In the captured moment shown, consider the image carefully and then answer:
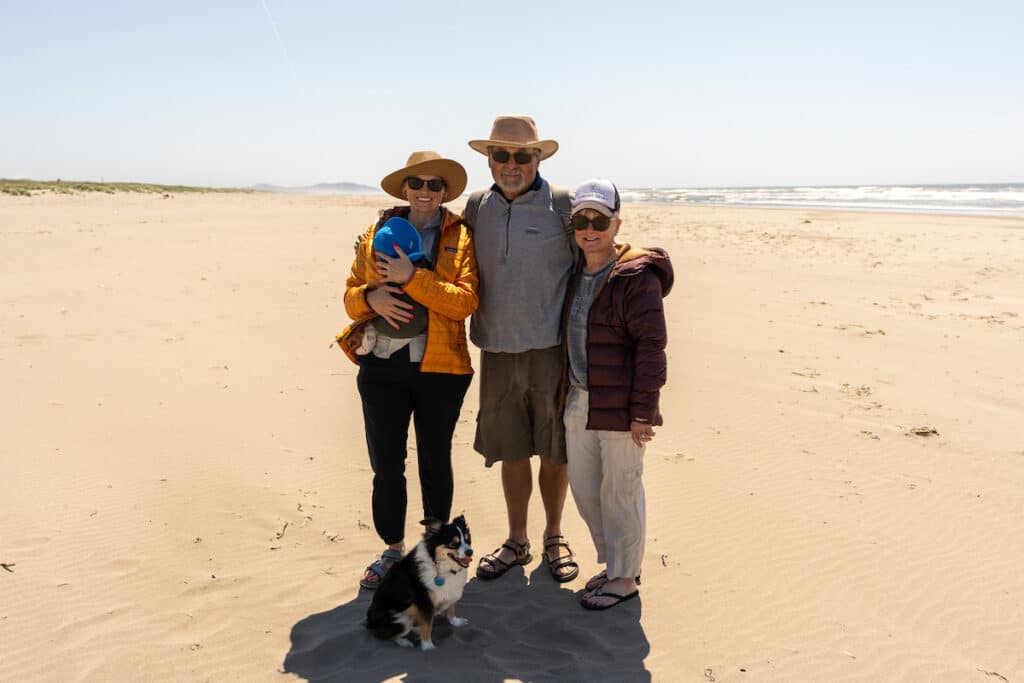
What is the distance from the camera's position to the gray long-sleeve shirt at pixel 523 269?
12.5ft

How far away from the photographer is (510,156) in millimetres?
3828

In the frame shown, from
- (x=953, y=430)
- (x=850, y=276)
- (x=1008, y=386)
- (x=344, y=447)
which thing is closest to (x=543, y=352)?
(x=344, y=447)

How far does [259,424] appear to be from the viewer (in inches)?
260

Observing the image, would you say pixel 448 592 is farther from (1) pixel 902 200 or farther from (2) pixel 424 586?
(1) pixel 902 200

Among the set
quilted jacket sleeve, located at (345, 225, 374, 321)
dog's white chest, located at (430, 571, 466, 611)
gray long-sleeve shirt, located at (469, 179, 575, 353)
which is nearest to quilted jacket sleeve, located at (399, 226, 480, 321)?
gray long-sleeve shirt, located at (469, 179, 575, 353)

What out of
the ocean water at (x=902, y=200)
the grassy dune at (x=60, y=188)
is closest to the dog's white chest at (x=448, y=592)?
the ocean water at (x=902, y=200)

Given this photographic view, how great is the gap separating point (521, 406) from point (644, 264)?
111 cm

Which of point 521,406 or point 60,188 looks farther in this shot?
point 60,188

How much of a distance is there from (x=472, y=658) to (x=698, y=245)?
53.9 ft

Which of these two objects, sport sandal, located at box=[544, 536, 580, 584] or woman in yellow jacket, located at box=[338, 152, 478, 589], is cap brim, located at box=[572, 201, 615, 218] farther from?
sport sandal, located at box=[544, 536, 580, 584]

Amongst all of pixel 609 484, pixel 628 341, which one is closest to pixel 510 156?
pixel 628 341

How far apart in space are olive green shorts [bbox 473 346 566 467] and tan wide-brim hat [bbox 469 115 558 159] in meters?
1.10

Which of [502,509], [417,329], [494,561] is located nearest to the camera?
[417,329]

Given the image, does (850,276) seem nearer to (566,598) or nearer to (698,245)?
(698,245)
